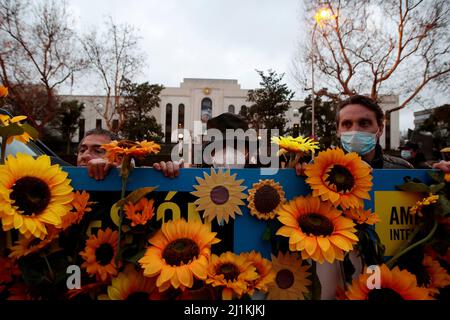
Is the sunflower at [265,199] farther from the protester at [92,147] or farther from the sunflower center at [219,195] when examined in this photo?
the protester at [92,147]

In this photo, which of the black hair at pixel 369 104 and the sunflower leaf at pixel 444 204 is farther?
the black hair at pixel 369 104

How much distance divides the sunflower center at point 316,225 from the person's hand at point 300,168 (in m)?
0.17

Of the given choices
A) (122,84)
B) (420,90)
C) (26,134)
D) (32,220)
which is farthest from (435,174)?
(122,84)

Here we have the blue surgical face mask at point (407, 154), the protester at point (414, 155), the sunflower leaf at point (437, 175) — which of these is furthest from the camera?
the blue surgical face mask at point (407, 154)

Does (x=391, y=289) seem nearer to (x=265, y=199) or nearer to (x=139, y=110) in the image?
(x=265, y=199)

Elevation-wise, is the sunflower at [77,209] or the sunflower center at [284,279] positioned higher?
the sunflower at [77,209]

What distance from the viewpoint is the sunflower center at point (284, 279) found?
105 centimetres

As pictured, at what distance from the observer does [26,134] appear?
44.7 inches

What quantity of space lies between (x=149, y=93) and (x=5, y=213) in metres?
28.3

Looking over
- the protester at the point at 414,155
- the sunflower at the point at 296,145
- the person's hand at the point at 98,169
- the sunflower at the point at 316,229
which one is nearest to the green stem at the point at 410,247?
the sunflower at the point at 316,229

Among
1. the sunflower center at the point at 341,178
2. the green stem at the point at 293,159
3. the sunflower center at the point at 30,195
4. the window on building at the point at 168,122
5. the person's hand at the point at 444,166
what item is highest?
the window on building at the point at 168,122

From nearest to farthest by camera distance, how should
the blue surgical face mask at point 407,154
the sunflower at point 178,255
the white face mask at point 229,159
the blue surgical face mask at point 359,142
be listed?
the sunflower at point 178,255, the white face mask at point 229,159, the blue surgical face mask at point 359,142, the blue surgical face mask at point 407,154

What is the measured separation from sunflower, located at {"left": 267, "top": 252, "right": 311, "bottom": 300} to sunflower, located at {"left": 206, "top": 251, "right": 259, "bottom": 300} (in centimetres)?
12

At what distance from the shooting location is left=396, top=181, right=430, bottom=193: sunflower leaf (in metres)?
1.16
